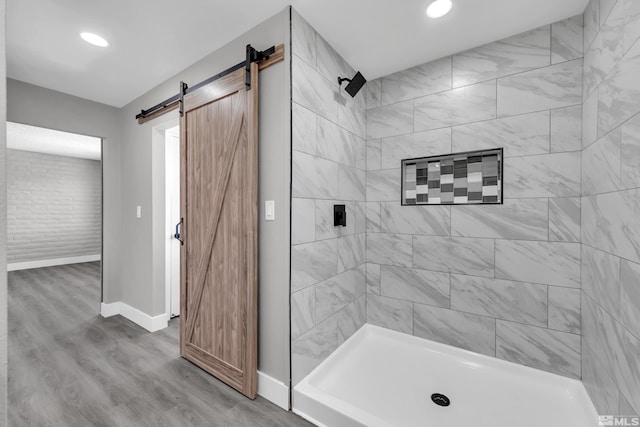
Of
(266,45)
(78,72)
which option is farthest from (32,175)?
(266,45)

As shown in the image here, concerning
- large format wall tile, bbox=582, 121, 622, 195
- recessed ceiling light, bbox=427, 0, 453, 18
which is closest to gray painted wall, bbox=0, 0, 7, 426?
recessed ceiling light, bbox=427, 0, 453, 18

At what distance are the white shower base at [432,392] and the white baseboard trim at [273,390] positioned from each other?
67mm

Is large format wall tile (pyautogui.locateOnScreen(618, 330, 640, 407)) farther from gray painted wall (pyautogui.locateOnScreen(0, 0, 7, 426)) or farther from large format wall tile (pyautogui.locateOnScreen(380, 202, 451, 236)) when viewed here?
gray painted wall (pyautogui.locateOnScreen(0, 0, 7, 426))

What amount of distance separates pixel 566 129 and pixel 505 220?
0.73m

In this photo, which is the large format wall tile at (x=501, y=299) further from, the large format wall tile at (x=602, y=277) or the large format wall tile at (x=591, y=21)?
the large format wall tile at (x=591, y=21)

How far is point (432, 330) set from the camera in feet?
7.65

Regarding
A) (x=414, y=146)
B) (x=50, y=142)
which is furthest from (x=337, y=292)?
(x=50, y=142)

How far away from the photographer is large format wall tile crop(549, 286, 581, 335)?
1.81 metres

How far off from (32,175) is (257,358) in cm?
707

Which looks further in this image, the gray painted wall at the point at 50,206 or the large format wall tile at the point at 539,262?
the gray painted wall at the point at 50,206

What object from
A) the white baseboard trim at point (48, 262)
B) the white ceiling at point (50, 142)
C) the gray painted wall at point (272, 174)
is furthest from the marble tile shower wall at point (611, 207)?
the white baseboard trim at point (48, 262)

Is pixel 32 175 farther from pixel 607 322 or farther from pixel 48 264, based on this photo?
pixel 607 322

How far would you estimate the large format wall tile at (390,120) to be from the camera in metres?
2.46

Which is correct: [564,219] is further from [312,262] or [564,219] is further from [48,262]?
[48,262]
